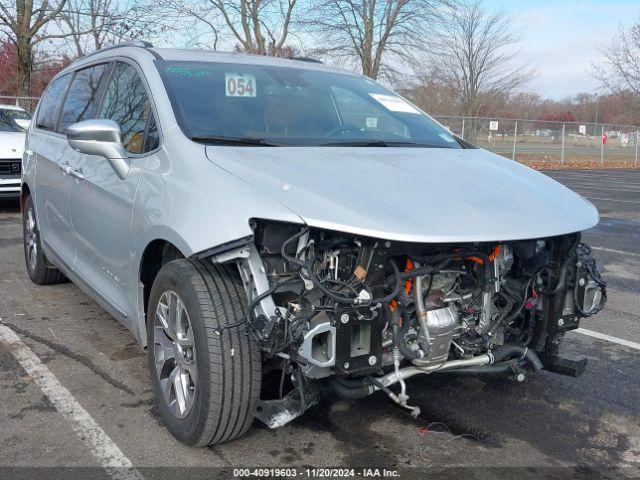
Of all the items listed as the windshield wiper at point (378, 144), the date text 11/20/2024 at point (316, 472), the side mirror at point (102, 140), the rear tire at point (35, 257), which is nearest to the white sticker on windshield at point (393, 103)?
the windshield wiper at point (378, 144)

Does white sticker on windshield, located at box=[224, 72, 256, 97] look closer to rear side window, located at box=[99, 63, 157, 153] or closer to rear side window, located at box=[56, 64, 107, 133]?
rear side window, located at box=[99, 63, 157, 153]

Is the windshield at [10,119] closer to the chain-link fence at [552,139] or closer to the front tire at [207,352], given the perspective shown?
the front tire at [207,352]

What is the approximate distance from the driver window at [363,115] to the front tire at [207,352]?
1.41 metres

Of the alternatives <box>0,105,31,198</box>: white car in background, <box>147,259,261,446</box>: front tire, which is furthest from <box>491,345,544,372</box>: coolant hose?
<box>0,105,31,198</box>: white car in background

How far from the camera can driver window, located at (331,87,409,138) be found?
154 inches

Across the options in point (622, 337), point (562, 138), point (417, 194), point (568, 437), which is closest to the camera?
point (417, 194)

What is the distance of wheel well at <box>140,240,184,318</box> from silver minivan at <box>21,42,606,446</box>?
0.01 m

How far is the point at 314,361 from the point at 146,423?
1.18 metres

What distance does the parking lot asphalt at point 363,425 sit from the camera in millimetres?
2957

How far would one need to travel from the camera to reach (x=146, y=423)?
3.29 m

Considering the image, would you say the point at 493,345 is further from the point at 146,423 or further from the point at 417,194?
the point at 146,423

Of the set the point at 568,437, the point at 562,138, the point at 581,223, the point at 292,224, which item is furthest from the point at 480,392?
the point at 562,138

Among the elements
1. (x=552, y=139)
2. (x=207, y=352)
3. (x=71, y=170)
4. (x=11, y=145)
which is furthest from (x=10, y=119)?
(x=552, y=139)

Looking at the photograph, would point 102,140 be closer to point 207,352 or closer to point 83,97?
point 207,352
